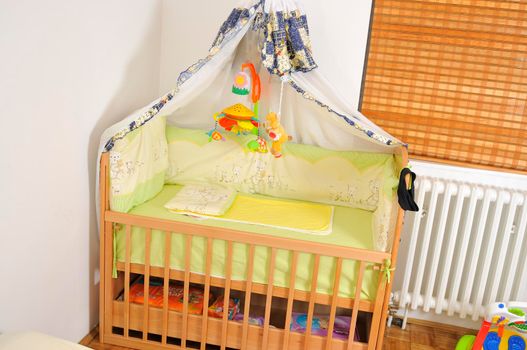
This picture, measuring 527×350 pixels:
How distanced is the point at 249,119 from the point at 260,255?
709mm

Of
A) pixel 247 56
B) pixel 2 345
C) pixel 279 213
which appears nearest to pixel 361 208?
pixel 279 213

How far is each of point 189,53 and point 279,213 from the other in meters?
1.03

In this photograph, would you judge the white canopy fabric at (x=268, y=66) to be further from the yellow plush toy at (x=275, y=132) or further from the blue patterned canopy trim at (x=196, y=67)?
the yellow plush toy at (x=275, y=132)

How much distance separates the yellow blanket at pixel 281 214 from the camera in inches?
105

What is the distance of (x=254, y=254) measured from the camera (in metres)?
2.53

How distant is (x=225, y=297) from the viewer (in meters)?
2.58

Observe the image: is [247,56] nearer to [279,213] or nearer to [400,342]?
[279,213]

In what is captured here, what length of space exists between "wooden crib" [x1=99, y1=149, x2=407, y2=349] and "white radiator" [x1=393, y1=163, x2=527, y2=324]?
1.51ft

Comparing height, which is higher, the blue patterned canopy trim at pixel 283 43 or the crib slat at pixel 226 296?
the blue patterned canopy trim at pixel 283 43

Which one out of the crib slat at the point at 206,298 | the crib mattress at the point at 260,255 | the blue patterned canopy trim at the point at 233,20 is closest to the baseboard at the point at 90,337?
the crib mattress at the point at 260,255

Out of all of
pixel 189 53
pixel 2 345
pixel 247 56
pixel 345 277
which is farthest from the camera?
pixel 189 53

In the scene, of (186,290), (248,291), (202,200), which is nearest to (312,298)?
(248,291)

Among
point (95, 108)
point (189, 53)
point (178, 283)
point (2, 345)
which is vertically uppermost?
point (189, 53)

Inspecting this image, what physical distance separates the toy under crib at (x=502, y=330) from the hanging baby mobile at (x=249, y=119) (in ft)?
4.15
